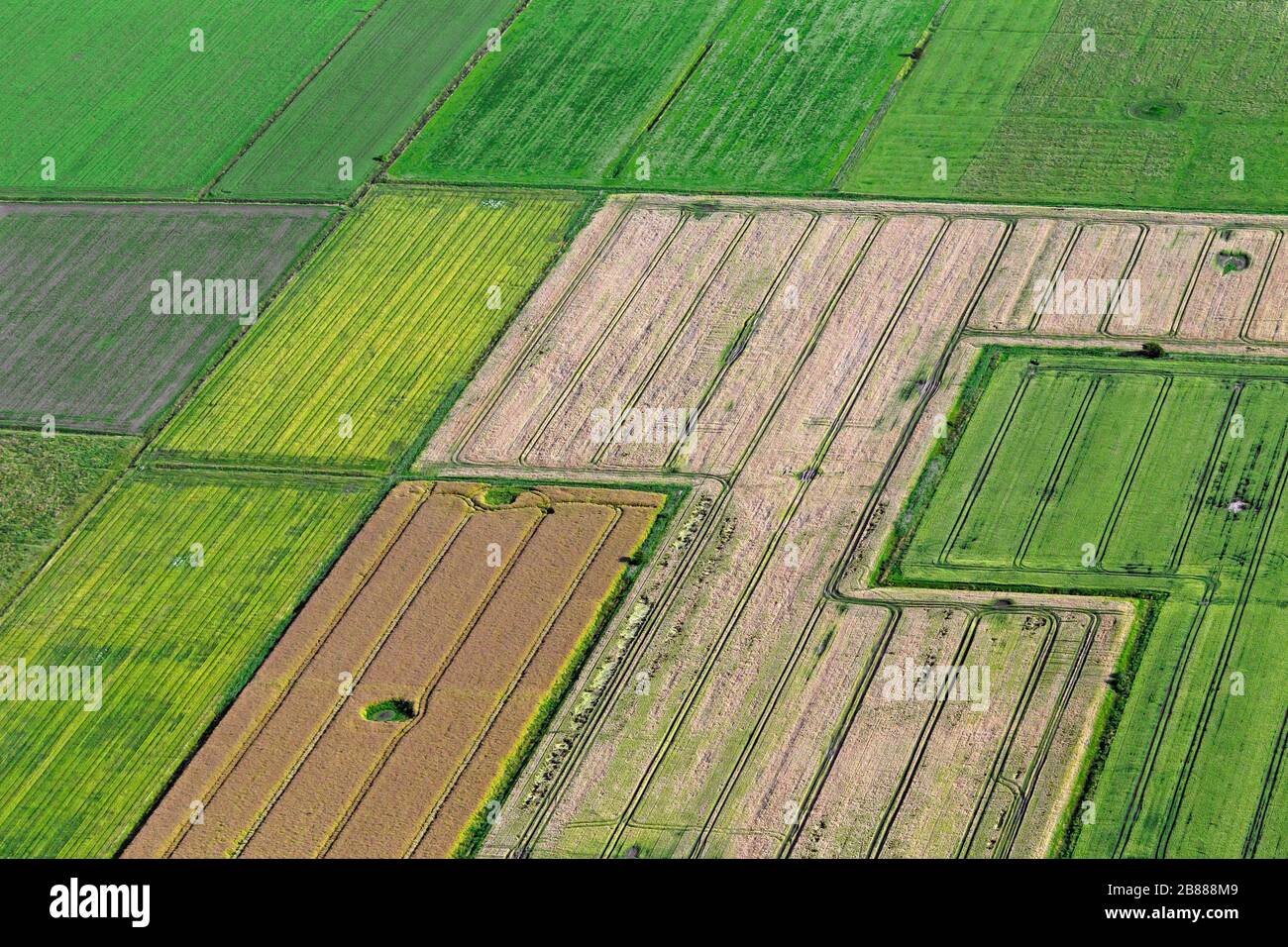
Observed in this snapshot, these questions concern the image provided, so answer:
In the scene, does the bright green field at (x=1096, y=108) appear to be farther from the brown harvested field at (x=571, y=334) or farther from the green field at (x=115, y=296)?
the green field at (x=115, y=296)

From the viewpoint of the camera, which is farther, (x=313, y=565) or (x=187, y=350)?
(x=187, y=350)

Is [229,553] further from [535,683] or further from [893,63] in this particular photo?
[893,63]

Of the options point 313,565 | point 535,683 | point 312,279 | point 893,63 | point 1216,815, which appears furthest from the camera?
point 893,63

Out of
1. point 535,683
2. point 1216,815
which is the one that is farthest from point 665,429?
point 1216,815

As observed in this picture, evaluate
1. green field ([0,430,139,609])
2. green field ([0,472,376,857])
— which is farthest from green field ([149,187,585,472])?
green field ([0,472,376,857])

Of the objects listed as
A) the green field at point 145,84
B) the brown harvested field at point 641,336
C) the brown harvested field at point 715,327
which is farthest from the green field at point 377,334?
the green field at point 145,84

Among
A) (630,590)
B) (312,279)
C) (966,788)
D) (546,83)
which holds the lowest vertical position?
(966,788)
